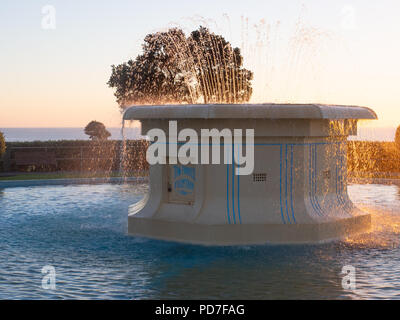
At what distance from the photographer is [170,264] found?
398 inches

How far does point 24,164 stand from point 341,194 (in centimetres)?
1810

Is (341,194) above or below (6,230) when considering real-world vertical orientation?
above

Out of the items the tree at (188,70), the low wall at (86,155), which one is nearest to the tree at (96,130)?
the tree at (188,70)

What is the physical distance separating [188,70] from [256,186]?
1713 centimetres

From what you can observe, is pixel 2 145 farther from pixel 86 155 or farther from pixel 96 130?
pixel 96 130

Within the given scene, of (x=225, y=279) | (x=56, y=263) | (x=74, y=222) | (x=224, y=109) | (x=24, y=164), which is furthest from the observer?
(x=24, y=164)

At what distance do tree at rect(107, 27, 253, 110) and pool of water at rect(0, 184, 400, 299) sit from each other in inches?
535

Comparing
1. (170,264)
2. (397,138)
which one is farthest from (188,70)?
(170,264)

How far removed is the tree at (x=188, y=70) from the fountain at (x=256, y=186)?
13041 millimetres

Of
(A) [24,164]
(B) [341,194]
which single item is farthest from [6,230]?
(A) [24,164]

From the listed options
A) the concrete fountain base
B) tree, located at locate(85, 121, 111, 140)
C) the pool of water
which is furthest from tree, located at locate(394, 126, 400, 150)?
tree, located at locate(85, 121, 111, 140)

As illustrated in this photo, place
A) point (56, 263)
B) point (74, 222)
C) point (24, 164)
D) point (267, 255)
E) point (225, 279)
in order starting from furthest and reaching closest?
1. point (24, 164)
2. point (74, 222)
3. point (267, 255)
4. point (56, 263)
5. point (225, 279)

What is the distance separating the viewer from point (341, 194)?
44.2 ft

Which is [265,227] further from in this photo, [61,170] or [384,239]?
[61,170]
